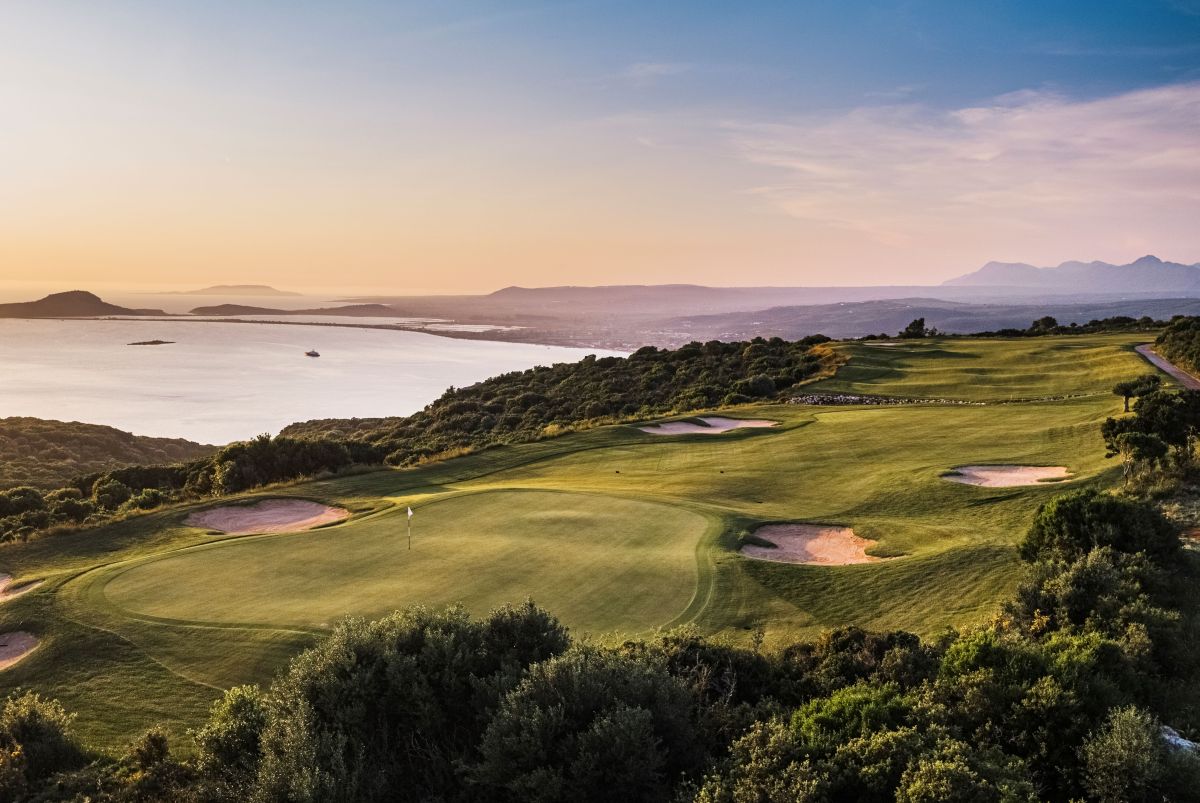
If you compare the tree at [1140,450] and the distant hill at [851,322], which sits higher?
the distant hill at [851,322]

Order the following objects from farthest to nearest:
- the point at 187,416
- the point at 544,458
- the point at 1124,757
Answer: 1. the point at 187,416
2. the point at 544,458
3. the point at 1124,757

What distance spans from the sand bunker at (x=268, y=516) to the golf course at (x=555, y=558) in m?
0.18

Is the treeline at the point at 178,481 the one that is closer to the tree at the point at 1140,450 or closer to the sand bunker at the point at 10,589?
the sand bunker at the point at 10,589

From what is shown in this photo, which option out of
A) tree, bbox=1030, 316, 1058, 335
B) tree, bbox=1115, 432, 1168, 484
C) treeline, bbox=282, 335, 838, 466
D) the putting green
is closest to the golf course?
the putting green

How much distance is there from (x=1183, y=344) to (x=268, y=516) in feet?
131

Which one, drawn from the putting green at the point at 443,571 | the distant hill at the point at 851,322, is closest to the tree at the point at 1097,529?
the putting green at the point at 443,571

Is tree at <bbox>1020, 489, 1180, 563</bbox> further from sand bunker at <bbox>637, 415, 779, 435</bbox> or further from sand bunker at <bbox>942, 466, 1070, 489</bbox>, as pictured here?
sand bunker at <bbox>637, 415, 779, 435</bbox>

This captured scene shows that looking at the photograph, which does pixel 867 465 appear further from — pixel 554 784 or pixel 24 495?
pixel 24 495

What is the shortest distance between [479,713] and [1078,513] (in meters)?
9.55

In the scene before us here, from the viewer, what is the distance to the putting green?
1048 cm

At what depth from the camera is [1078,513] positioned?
36.0 ft

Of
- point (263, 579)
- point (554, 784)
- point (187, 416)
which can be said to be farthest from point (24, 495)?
point (187, 416)

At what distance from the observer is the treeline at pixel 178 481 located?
18.0 meters

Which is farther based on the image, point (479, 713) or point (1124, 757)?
point (479, 713)
